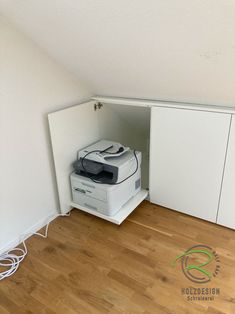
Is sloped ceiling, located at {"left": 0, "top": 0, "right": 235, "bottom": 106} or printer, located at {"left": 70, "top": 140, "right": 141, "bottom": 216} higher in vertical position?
sloped ceiling, located at {"left": 0, "top": 0, "right": 235, "bottom": 106}

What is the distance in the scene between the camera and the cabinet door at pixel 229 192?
1816 mm

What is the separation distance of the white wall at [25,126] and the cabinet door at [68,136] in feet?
0.23

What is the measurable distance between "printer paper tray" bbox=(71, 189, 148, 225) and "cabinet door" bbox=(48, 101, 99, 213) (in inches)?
7.9

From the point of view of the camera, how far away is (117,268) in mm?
1755

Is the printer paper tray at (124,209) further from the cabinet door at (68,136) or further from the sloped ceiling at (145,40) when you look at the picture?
the sloped ceiling at (145,40)

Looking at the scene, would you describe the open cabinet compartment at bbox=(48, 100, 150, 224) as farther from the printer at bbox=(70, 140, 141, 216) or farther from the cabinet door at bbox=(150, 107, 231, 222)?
Result: the cabinet door at bbox=(150, 107, 231, 222)

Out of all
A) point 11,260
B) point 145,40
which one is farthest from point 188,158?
point 11,260

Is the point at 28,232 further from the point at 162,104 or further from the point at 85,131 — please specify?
the point at 162,104

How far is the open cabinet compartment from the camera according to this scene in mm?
2072

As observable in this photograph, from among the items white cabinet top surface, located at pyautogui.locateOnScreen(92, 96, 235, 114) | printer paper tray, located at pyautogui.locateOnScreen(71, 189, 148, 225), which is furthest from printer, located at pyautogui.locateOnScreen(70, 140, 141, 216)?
white cabinet top surface, located at pyautogui.locateOnScreen(92, 96, 235, 114)

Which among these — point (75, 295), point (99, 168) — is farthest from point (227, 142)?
point (75, 295)

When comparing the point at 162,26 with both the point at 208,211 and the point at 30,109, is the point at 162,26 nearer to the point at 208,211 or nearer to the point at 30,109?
the point at 30,109

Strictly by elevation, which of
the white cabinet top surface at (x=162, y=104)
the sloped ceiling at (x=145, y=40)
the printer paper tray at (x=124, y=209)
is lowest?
the printer paper tray at (x=124, y=209)

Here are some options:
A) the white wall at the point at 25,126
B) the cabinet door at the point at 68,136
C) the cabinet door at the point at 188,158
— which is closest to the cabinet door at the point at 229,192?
the cabinet door at the point at 188,158
